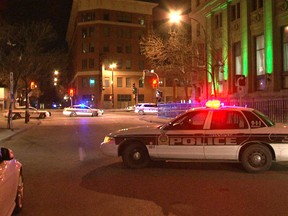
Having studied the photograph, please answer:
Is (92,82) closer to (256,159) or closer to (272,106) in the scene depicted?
(272,106)

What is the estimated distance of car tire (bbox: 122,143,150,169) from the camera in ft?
35.5

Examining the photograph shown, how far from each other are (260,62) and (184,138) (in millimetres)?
22807

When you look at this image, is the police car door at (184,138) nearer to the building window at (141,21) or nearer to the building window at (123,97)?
the building window at (123,97)

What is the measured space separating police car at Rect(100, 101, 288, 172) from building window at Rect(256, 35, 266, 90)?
21.3m

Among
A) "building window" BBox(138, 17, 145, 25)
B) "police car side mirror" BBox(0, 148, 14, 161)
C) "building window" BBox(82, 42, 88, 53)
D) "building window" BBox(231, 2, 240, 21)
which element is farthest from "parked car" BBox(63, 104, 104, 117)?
"police car side mirror" BBox(0, 148, 14, 161)

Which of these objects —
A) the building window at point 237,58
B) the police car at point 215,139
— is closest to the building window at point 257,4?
the building window at point 237,58

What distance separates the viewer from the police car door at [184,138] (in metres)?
10.3

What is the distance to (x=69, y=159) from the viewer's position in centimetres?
1316

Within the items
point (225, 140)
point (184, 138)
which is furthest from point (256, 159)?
point (184, 138)

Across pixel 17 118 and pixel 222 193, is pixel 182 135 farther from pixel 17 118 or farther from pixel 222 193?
pixel 17 118

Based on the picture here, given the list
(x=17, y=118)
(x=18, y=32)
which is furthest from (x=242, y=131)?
(x=17, y=118)

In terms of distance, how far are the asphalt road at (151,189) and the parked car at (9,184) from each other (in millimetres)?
474

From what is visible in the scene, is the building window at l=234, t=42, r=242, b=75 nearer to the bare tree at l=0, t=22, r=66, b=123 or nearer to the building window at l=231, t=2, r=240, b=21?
the building window at l=231, t=2, r=240, b=21

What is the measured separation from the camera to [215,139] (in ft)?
33.5
